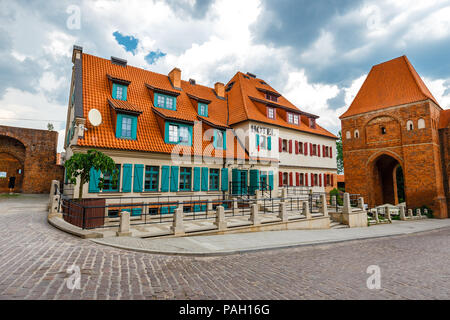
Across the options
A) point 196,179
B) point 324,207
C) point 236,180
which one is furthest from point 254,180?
A: point 324,207

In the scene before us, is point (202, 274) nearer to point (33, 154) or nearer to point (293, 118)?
point (293, 118)

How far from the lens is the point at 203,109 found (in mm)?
19625

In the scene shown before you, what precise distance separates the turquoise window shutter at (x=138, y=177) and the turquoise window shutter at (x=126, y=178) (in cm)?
35

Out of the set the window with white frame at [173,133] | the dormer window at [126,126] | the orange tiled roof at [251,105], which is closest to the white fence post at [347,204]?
the orange tiled roof at [251,105]

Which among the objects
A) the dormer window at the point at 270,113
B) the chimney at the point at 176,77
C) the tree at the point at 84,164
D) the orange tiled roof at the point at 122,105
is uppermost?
the chimney at the point at 176,77

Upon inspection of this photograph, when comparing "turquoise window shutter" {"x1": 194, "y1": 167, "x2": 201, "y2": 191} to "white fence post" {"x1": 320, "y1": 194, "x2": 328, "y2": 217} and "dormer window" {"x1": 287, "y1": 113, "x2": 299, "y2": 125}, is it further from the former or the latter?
"dormer window" {"x1": 287, "y1": 113, "x2": 299, "y2": 125}

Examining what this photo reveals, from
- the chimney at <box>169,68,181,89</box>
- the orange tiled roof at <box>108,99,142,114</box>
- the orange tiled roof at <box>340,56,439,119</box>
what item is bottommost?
the orange tiled roof at <box>108,99,142,114</box>

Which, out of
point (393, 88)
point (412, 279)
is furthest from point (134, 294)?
point (393, 88)

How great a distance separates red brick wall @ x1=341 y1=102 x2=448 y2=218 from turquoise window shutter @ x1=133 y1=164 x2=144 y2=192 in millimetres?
26285

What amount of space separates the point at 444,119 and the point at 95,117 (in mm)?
37005

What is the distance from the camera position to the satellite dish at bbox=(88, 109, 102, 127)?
45.8 ft

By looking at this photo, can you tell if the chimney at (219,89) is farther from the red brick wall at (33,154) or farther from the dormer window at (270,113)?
the red brick wall at (33,154)

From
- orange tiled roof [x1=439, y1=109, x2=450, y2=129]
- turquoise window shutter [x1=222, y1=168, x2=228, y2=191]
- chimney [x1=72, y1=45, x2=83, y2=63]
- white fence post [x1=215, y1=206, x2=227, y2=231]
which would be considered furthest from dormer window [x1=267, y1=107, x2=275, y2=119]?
orange tiled roof [x1=439, y1=109, x2=450, y2=129]

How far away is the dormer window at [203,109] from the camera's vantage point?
63.5 feet
